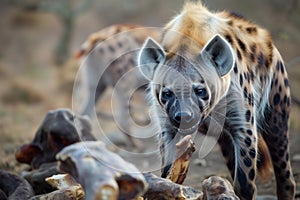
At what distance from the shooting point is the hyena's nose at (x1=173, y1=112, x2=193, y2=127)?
145 inches

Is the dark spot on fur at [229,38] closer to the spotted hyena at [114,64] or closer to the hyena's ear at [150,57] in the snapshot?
the hyena's ear at [150,57]

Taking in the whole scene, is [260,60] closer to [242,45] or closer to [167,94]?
[242,45]

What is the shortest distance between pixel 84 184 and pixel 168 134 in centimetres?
144

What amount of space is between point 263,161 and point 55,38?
9.73 m

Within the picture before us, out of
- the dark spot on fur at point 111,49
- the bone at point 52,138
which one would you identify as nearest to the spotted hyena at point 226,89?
the bone at point 52,138

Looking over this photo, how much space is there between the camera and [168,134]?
4191 mm

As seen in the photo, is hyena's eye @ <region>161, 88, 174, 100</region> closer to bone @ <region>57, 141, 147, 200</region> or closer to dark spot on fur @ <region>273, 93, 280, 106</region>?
bone @ <region>57, 141, 147, 200</region>

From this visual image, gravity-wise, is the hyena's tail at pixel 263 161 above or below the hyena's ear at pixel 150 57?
below

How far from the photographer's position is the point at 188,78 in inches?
152

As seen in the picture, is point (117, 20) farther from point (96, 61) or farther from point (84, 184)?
point (84, 184)

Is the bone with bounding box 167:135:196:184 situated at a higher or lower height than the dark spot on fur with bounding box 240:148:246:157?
higher

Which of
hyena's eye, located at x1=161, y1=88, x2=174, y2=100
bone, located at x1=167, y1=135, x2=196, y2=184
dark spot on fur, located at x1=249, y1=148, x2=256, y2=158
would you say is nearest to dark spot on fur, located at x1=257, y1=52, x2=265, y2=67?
dark spot on fur, located at x1=249, y1=148, x2=256, y2=158

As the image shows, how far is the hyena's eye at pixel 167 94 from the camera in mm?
3859

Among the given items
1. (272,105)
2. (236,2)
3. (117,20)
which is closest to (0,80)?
(117,20)
